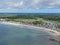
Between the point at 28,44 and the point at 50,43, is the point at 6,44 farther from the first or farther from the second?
the point at 50,43

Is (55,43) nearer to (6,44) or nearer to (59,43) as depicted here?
(59,43)

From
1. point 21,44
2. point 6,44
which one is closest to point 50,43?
point 21,44

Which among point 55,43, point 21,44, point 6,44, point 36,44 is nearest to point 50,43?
point 55,43

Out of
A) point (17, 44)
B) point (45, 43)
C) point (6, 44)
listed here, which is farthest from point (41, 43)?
point (6, 44)

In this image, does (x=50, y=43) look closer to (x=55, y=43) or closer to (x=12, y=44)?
(x=55, y=43)

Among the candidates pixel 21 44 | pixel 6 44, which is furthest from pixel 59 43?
pixel 6 44

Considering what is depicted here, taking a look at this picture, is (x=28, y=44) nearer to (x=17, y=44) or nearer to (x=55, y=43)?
(x=17, y=44)
